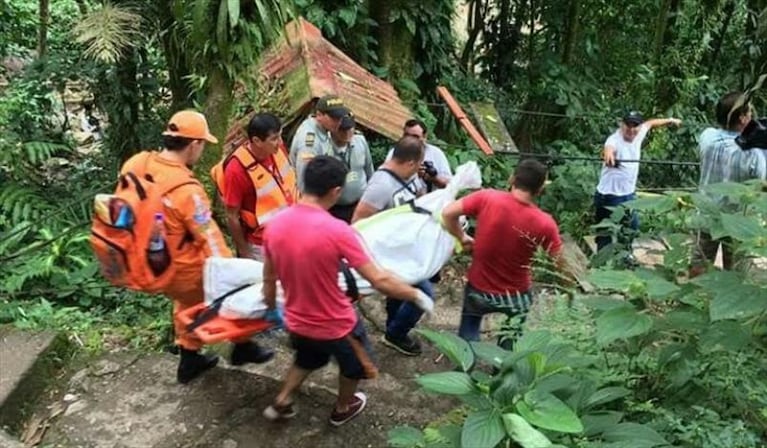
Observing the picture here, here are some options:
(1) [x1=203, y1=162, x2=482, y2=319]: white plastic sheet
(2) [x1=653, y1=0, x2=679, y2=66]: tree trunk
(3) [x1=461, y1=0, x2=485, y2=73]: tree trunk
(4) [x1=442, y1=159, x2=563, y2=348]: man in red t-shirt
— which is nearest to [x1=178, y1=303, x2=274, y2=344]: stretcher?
(1) [x1=203, y1=162, x2=482, y2=319]: white plastic sheet

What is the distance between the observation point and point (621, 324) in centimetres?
257

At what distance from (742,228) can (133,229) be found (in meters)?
2.58

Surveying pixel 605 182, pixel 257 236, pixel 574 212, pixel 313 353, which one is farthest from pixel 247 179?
pixel 574 212

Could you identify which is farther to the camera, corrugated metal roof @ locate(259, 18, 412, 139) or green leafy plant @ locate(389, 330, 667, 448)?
corrugated metal roof @ locate(259, 18, 412, 139)

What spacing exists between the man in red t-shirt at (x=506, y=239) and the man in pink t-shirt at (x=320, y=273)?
583 mm

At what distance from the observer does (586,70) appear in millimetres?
11500

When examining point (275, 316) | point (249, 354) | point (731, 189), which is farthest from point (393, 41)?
point (731, 189)

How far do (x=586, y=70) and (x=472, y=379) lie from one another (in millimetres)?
9816

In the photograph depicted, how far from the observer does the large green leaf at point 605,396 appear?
8.49 feet

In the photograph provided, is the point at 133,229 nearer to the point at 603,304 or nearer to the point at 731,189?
the point at 603,304

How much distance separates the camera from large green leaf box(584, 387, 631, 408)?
2.59 meters

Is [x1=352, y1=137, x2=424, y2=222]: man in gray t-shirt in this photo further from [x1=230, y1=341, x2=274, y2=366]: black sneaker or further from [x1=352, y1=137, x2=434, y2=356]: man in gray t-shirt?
[x1=230, y1=341, x2=274, y2=366]: black sneaker

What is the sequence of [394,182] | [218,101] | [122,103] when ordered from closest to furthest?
[394,182] → [218,101] → [122,103]

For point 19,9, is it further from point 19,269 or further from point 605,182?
point 605,182
